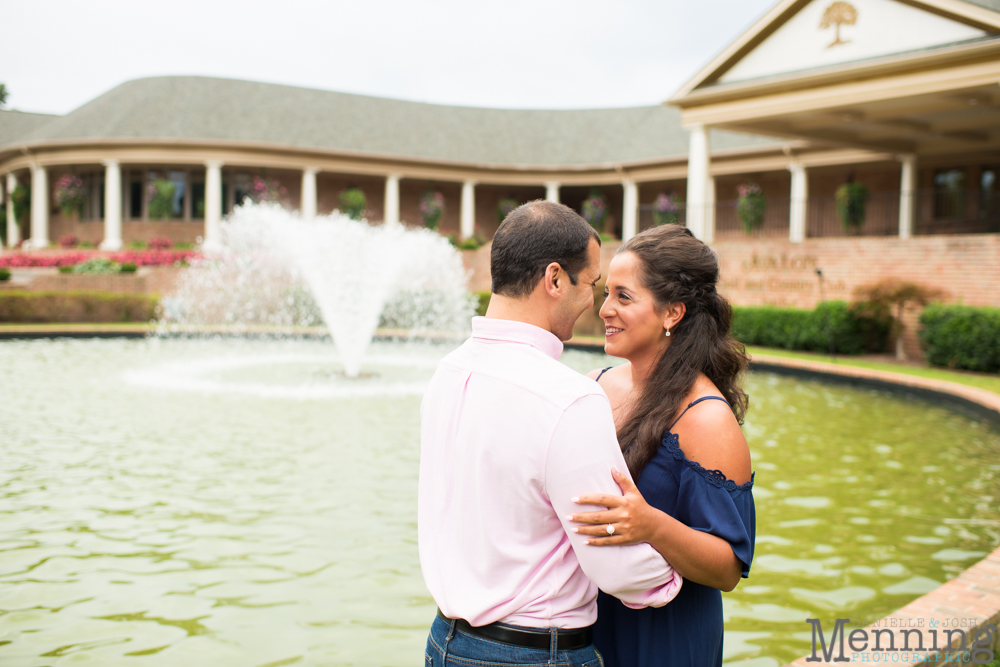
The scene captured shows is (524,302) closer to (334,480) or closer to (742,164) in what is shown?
(334,480)

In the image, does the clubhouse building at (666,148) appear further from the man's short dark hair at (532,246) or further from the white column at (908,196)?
the man's short dark hair at (532,246)

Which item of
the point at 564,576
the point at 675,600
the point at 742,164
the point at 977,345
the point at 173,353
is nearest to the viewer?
the point at 564,576

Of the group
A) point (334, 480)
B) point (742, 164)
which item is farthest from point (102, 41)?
point (334, 480)

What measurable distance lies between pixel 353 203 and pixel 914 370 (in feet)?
77.8

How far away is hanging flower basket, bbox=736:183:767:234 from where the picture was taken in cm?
2877

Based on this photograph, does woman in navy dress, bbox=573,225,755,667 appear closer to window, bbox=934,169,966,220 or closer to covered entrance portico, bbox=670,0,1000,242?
covered entrance portico, bbox=670,0,1000,242

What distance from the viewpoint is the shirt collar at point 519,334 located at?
1.86 metres

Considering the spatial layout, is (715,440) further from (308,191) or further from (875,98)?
(308,191)

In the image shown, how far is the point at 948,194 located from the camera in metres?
26.6

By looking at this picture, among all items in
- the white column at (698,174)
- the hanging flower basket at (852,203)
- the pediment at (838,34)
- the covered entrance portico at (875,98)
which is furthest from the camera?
the hanging flower basket at (852,203)

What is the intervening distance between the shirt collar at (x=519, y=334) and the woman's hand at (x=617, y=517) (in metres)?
0.34

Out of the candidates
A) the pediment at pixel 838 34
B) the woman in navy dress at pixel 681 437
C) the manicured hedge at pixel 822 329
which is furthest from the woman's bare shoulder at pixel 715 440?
the pediment at pixel 838 34

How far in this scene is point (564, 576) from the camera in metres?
1.86

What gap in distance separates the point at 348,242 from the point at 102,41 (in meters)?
31.8
